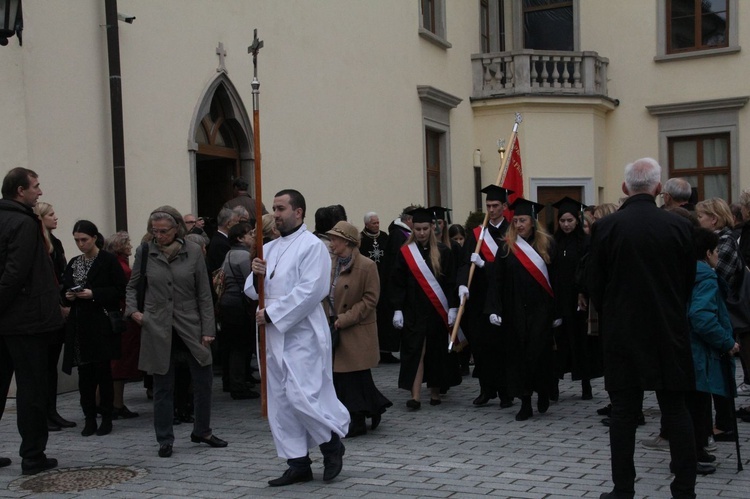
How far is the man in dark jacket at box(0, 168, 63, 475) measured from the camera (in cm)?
639

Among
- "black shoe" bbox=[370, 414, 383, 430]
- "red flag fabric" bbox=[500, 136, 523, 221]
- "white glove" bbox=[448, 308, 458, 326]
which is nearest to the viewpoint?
"black shoe" bbox=[370, 414, 383, 430]

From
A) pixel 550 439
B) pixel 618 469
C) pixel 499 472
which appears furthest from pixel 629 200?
pixel 550 439

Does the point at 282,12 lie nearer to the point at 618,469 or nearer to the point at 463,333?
the point at 463,333

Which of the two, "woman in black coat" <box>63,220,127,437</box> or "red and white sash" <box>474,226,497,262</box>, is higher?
"red and white sash" <box>474,226,497,262</box>

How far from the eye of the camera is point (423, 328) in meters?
8.87

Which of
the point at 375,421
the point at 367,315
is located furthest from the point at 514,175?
the point at 375,421

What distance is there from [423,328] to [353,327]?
1399 millimetres

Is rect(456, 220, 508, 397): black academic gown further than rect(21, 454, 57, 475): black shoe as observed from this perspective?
Yes

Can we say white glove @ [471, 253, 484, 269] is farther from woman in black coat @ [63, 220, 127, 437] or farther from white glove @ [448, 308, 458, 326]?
woman in black coat @ [63, 220, 127, 437]

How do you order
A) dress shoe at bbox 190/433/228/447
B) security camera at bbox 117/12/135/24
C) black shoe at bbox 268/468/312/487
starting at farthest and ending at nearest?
security camera at bbox 117/12/135/24 → dress shoe at bbox 190/433/228/447 → black shoe at bbox 268/468/312/487

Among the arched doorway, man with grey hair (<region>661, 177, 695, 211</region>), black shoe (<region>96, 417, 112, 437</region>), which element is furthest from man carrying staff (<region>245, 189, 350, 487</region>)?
the arched doorway

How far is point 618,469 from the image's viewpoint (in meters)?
5.26

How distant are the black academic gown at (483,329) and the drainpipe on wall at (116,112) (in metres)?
3.75

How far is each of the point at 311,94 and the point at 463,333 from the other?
20.2 feet
